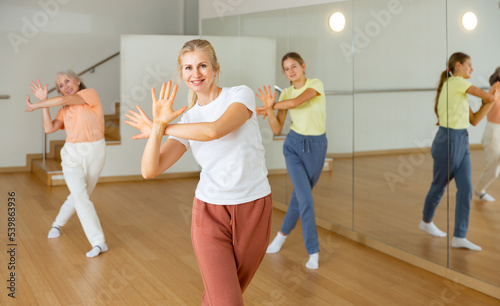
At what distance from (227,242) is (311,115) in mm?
2295

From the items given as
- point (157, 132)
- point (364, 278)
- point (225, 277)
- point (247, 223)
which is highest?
point (157, 132)

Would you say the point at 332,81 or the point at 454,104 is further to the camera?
the point at 332,81

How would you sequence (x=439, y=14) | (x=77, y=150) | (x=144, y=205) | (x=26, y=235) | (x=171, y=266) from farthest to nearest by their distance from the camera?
(x=144, y=205), (x=26, y=235), (x=77, y=150), (x=171, y=266), (x=439, y=14)

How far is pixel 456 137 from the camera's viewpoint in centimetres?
382

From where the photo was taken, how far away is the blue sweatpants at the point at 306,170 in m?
4.28

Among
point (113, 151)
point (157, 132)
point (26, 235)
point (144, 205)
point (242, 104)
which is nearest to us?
point (157, 132)

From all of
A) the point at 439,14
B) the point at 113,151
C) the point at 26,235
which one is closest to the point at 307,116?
the point at 439,14

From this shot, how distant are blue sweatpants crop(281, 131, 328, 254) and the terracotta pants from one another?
2.02 metres

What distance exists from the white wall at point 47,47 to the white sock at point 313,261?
19.1ft

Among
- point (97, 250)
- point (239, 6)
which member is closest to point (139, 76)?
point (239, 6)

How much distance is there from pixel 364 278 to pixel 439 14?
5.99 feet

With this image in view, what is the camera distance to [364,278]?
4.02m

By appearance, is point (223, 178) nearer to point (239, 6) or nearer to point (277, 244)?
point (277, 244)

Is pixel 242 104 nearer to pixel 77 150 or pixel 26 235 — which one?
pixel 77 150
